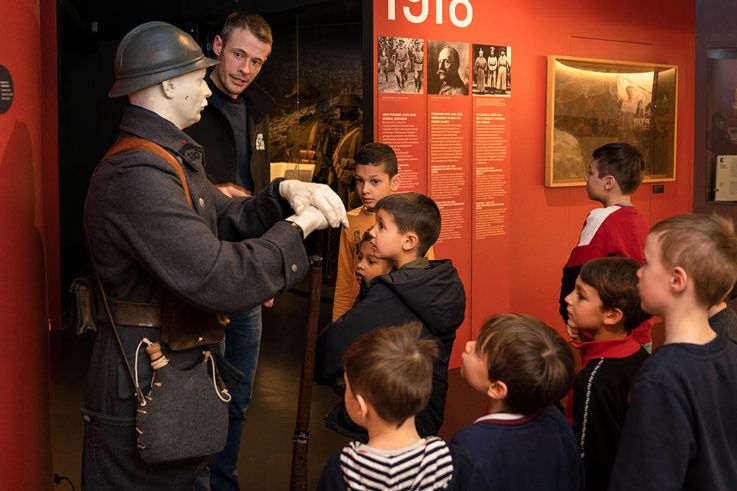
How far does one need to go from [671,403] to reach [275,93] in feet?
20.2

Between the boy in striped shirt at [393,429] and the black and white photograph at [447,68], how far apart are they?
14.5ft

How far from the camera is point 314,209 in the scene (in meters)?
2.63

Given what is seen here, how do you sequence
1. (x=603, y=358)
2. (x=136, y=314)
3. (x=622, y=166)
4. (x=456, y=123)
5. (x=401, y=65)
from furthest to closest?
(x=456, y=123), (x=401, y=65), (x=622, y=166), (x=603, y=358), (x=136, y=314)

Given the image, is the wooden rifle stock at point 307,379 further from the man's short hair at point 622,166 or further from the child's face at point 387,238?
the man's short hair at point 622,166

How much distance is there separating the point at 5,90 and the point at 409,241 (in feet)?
5.28

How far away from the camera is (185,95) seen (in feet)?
8.60

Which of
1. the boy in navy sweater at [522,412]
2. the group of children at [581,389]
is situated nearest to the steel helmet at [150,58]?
the group of children at [581,389]

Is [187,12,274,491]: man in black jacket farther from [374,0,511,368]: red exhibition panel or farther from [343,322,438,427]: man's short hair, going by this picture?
[374,0,511,368]: red exhibition panel

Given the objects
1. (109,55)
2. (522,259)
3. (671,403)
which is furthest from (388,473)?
(109,55)

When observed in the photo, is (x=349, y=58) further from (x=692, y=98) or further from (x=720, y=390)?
(x=720, y=390)

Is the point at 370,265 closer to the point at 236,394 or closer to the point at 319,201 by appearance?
the point at 236,394

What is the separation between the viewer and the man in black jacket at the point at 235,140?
12.8 ft

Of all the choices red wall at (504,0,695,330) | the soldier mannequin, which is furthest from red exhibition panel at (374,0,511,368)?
the soldier mannequin

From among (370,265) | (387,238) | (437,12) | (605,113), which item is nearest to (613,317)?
(387,238)
